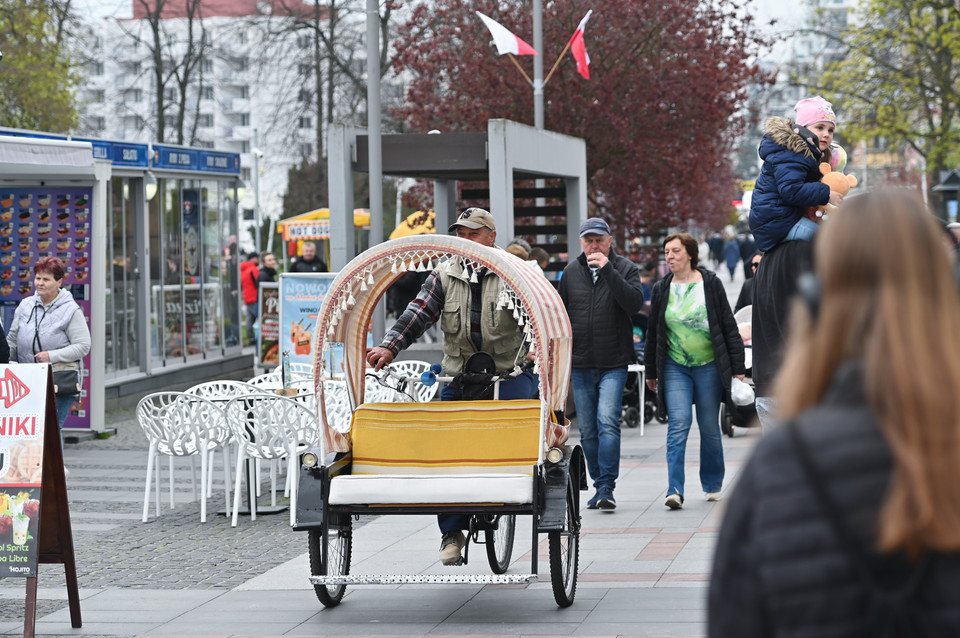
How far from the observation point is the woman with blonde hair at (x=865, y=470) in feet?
7.01

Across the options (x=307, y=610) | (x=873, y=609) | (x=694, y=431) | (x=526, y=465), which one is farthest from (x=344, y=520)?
(x=694, y=431)

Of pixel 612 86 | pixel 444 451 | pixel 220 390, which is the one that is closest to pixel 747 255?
pixel 612 86

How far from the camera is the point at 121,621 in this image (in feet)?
22.8

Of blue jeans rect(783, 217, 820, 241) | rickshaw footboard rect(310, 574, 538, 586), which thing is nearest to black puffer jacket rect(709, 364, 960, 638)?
rickshaw footboard rect(310, 574, 538, 586)

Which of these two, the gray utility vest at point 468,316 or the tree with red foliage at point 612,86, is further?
the tree with red foliage at point 612,86

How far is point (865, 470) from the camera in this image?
2.17 meters

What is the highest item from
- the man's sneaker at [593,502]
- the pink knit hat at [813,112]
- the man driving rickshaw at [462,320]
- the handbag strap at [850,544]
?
the pink knit hat at [813,112]

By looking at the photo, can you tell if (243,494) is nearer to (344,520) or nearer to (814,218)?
(344,520)

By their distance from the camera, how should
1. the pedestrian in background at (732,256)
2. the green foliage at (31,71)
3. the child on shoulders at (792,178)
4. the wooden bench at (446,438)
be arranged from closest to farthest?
the child on shoulders at (792,178)
the wooden bench at (446,438)
the green foliage at (31,71)
the pedestrian in background at (732,256)

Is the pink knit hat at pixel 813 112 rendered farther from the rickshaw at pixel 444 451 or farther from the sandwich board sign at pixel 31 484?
the sandwich board sign at pixel 31 484

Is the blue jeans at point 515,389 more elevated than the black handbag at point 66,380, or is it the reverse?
the blue jeans at point 515,389

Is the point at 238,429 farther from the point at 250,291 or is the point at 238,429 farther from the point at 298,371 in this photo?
the point at 250,291

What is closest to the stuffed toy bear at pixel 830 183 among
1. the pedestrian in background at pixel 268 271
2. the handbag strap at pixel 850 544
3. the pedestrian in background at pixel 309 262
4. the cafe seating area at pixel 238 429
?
the cafe seating area at pixel 238 429

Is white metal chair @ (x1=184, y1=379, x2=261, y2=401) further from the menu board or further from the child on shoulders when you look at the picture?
the child on shoulders
